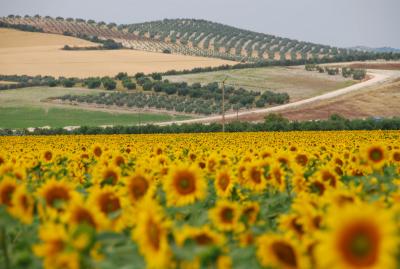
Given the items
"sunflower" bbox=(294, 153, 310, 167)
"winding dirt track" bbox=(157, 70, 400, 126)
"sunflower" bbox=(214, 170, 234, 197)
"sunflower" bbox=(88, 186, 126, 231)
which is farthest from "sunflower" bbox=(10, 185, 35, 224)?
"winding dirt track" bbox=(157, 70, 400, 126)

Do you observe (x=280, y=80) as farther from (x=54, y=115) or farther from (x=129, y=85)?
(x=54, y=115)

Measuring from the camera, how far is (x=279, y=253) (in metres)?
3.09

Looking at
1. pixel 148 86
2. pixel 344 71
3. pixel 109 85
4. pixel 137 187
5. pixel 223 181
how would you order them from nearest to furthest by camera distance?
pixel 137 187 < pixel 223 181 < pixel 148 86 < pixel 109 85 < pixel 344 71

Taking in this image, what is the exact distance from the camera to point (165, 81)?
9494cm

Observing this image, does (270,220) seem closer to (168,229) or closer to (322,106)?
(168,229)

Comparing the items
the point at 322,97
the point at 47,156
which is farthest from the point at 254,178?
the point at 322,97

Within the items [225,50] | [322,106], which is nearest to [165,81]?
[322,106]

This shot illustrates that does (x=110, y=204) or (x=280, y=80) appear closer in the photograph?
(x=110, y=204)

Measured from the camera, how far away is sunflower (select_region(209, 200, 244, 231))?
4175 mm

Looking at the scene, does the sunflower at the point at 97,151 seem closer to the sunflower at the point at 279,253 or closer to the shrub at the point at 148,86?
the sunflower at the point at 279,253

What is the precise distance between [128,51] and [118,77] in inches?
1615

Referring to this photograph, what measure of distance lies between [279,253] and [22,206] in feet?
5.41

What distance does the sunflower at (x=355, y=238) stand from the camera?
7.89 ft

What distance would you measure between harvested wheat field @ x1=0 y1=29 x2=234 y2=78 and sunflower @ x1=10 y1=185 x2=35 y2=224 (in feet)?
365
